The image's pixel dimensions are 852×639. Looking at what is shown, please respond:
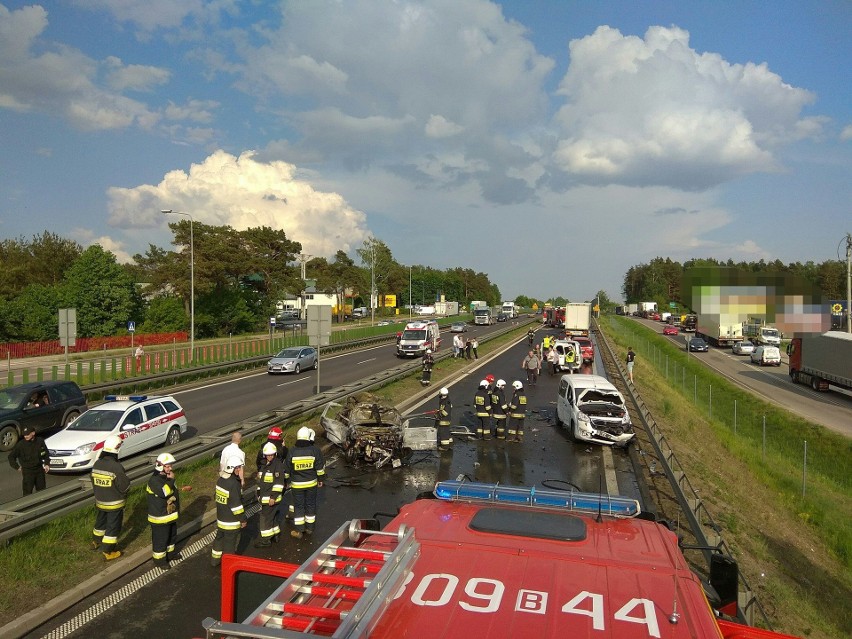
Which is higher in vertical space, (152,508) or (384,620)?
(384,620)

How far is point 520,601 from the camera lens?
3275mm

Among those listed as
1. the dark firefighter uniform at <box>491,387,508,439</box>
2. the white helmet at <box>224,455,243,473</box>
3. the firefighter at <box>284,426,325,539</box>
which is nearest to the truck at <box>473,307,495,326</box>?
the dark firefighter uniform at <box>491,387,508,439</box>

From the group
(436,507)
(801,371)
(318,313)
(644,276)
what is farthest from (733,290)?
(644,276)

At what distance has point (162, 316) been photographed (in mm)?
62750

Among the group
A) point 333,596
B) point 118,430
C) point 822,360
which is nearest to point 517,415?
point 118,430

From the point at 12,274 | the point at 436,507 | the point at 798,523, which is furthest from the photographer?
the point at 12,274

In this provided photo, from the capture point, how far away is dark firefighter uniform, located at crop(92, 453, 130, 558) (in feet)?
27.5

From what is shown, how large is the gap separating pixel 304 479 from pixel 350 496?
2.44 m

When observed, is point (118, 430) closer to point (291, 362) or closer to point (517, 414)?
point (517, 414)

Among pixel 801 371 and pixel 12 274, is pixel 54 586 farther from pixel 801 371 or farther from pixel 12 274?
pixel 12 274

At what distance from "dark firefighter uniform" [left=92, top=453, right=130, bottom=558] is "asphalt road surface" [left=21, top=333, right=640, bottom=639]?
0.66 m

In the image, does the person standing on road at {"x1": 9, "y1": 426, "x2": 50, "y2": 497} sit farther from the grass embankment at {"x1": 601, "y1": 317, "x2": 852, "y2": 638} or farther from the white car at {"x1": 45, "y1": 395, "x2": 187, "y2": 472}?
the grass embankment at {"x1": 601, "y1": 317, "x2": 852, "y2": 638}

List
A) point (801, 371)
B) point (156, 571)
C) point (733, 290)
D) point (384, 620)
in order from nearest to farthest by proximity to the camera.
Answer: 1. point (384, 620)
2. point (156, 571)
3. point (733, 290)
4. point (801, 371)

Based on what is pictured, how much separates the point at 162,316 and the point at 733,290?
57628 millimetres
